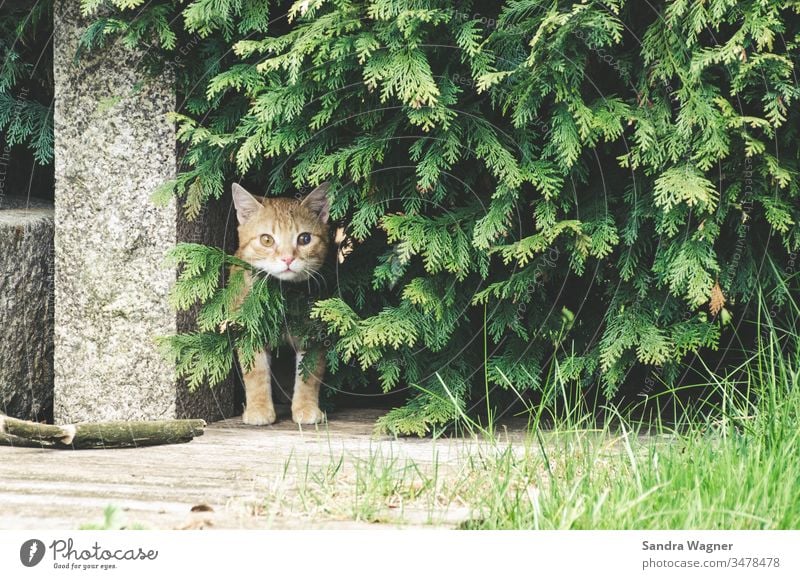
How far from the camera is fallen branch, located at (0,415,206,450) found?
2812mm

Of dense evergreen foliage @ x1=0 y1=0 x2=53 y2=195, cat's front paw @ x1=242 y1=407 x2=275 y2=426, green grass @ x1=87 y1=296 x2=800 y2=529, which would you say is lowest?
green grass @ x1=87 y1=296 x2=800 y2=529

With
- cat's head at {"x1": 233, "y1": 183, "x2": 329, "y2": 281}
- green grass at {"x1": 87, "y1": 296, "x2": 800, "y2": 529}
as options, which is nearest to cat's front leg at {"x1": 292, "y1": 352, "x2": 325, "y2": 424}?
cat's head at {"x1": 233, "y1": 183, "x2": 329, "y2": 281}

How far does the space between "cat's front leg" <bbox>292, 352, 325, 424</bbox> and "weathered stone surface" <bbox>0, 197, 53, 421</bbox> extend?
117cm

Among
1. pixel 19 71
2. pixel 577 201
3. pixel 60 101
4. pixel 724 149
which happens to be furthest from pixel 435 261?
pixel 19 71

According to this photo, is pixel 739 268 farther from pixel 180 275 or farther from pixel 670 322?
pixel 180 275

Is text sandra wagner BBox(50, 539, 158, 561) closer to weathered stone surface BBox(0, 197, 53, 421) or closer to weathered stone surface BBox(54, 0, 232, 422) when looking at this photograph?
weathered stone surface BBox(54, 0, 232, 422)

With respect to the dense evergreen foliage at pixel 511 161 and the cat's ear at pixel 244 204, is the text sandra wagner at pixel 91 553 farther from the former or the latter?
the cat's ear at pixel 244 204

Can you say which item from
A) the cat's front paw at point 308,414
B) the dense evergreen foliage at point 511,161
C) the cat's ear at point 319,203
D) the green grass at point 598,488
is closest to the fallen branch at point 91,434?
the dense evergreen foliage at point 511,161

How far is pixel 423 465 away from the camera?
2.69 m

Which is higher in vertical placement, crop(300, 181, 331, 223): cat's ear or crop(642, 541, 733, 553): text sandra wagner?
crop(300, 181, 331, 223): cat's ear

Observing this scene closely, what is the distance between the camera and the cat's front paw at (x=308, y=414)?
367 centimetres

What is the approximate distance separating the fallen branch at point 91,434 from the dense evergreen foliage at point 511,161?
0.36 meters

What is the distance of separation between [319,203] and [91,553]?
213 centimetres

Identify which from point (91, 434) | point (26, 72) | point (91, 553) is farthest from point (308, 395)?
point (26, 72)
